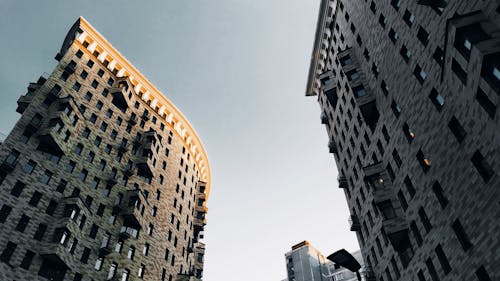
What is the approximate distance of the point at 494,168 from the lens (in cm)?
1823

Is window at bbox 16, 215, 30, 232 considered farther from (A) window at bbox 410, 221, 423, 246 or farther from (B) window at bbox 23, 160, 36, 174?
(A) window at bbox 410, 221, 423, 246

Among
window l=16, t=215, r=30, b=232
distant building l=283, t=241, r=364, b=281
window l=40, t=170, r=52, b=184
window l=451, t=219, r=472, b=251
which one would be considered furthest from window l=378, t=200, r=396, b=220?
distant building l=283, t=241, r=364, b=281

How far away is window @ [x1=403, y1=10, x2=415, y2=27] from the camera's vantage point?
2734cm

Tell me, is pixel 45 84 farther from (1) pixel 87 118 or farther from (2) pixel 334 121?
(2) pixel 334 121

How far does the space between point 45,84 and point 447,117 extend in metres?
39.8

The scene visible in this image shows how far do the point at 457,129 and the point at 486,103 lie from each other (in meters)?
3.14

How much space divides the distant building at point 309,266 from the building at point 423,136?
159 feet

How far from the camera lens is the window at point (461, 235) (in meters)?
20.4

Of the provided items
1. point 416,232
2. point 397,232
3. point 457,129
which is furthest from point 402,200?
point 457,129

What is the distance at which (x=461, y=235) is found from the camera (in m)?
21.0

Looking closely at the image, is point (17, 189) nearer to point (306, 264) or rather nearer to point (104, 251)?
point (104, 251)

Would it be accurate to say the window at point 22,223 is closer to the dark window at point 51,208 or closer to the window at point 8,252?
the window at point 8,252

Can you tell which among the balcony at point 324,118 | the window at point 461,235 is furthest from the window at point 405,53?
the balcony at point 324,118

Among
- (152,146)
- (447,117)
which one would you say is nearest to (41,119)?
(152,146)
